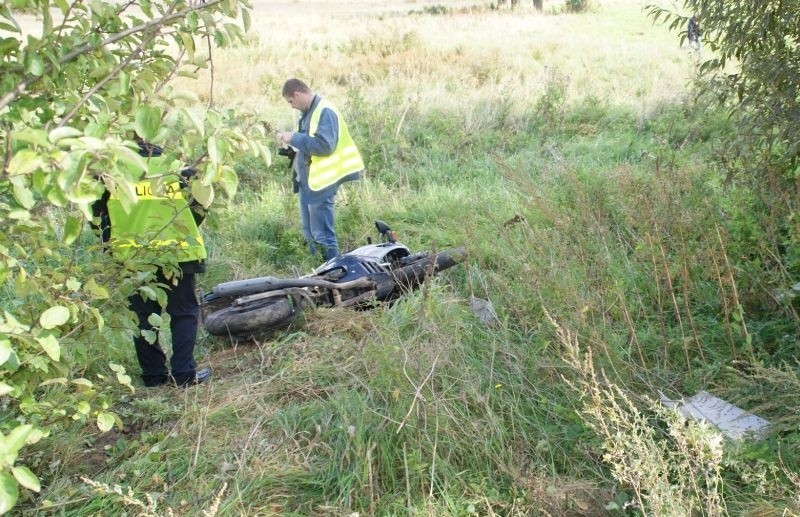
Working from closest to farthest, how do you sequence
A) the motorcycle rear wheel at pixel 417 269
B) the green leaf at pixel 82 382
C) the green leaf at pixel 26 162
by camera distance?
the green leaf at pixel 26 162, the green leaf at pixel 82 382, the motorcycle rear wheel at pixel 417 269

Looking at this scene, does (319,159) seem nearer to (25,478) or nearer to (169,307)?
(169,307)

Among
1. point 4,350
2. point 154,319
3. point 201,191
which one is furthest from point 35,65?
point 154,319

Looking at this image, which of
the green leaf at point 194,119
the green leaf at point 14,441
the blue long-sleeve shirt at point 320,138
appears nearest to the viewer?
the green leaf at point 14,441

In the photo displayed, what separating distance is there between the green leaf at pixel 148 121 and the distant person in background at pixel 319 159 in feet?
16.2

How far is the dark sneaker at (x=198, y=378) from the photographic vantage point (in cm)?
448

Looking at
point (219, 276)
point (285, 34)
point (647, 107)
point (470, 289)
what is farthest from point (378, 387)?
point (285, 34)

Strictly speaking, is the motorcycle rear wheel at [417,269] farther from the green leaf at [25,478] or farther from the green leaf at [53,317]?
the green leaf at [25,478]

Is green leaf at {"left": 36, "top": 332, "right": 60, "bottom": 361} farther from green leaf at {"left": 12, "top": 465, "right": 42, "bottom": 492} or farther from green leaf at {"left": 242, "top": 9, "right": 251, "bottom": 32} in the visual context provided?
green leaf at {"left": 242, "top": 9, "right": 251, "bottom": 32}

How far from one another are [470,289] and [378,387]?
1694 millimetres

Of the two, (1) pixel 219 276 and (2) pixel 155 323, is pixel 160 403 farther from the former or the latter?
(1) pixel 219 276

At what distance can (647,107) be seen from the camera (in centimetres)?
1088

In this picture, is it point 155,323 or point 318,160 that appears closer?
point 155,323

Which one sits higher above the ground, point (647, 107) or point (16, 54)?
point (16, 54)

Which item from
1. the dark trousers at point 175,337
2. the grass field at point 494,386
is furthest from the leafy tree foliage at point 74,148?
the dark trousers at point 175,337
